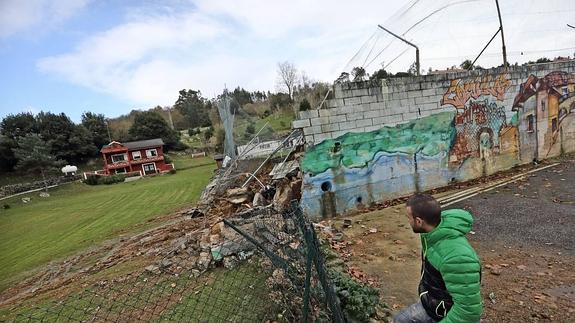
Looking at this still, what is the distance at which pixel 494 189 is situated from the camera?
876 cm

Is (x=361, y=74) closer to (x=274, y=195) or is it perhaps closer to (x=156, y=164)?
(x=274, y=195)

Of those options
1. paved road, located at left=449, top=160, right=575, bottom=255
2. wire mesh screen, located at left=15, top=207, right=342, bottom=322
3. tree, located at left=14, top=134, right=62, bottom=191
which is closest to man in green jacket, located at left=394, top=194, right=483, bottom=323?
wire mesh screen, located at left=15, top=207, right=342, bottom=322

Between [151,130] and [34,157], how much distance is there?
16.5 meters

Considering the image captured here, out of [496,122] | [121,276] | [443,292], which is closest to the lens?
[443,292]

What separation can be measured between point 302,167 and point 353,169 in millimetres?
1498

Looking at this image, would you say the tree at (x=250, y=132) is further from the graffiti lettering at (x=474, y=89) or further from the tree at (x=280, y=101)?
the tree at (x=280, y=101)

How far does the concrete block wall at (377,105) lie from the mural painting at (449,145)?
0.19 meters

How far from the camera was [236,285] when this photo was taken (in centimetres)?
450

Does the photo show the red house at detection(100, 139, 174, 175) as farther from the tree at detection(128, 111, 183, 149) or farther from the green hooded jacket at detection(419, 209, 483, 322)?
the green hooded jacket at detection(419, 209, 483, 322)

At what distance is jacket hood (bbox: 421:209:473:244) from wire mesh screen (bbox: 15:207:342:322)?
3.13 feet

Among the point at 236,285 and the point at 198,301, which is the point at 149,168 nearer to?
the point at 236,285

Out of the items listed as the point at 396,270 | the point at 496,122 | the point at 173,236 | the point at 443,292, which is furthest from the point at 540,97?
the point at 173,236

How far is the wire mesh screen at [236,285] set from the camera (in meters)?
3.13

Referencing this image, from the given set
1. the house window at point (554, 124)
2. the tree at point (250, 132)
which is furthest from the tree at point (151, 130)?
the house window at point (554, 124)
